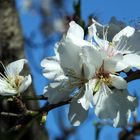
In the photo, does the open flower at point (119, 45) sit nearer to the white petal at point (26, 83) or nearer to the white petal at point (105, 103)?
the white petal at point (105, 103)

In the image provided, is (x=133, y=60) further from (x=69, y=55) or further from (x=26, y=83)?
(x=26, y=83)

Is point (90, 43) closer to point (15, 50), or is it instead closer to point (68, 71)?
point (68, 71)

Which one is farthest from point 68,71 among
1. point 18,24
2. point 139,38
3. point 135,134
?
point 18,24

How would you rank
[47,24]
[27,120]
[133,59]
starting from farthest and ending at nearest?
[47,24] < [27,120] < [133,59]

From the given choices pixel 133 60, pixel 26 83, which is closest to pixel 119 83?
pixel 133 60

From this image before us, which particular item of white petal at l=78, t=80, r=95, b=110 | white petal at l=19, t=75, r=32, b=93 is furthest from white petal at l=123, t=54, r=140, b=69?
white petal at l=19, t=75, r=32, b=93

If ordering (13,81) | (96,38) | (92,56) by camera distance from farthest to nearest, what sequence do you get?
(13,81), (96,38), (92,56)

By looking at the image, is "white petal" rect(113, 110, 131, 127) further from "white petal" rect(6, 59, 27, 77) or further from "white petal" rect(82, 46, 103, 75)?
"white petal" rect(6, 59, 27, 77)
